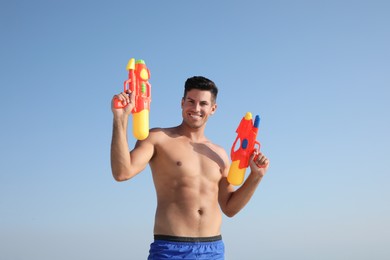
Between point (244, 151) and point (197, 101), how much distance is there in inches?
28.7

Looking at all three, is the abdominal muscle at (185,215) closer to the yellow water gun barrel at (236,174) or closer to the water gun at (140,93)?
the yellow water gun barrel at (236,174)

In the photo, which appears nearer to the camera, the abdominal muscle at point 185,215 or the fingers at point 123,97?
the fingers at point 123,97

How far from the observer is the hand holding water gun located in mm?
5918

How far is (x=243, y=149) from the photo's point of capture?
601 cm

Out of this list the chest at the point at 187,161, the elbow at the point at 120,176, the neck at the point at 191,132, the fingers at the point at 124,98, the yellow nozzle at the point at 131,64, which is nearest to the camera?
the fingers at the point at 124,98

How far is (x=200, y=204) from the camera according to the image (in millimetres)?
5695

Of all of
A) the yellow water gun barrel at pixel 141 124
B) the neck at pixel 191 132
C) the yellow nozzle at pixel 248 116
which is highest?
the yellow nozzle at pixel 248 116

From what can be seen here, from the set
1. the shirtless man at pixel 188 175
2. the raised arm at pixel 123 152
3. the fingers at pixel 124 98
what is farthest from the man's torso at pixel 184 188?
the fingers at pixel 124 98

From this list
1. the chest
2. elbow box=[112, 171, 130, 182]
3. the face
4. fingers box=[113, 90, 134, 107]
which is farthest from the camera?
the face

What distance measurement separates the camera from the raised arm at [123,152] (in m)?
5.04

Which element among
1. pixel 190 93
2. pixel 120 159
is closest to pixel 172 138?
pixel 190 93

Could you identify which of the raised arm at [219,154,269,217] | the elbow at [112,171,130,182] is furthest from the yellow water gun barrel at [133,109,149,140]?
the raised arm at [219,154,269,217]

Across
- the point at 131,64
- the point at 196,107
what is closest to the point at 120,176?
the point at 131,64

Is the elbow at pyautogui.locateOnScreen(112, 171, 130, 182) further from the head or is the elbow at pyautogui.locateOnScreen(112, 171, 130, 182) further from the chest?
the head
